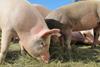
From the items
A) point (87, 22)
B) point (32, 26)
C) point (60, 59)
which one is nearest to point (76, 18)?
point (87, 22)

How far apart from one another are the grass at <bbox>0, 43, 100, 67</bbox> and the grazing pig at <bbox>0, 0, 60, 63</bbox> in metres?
0.23

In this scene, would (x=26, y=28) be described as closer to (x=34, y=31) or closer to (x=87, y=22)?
(x=34, y=31)

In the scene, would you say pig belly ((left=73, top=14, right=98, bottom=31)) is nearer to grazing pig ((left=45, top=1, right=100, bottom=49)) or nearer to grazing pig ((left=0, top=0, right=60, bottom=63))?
grazing pig ((left=45, top=1, right=100, bottom=49))

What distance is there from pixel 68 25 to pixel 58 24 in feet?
1.17

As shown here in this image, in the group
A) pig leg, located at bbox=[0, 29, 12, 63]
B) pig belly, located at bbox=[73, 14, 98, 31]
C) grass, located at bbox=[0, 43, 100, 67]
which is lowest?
grass, located at bbox=[0, 43, 100, 67]

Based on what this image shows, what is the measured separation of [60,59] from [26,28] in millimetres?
1092

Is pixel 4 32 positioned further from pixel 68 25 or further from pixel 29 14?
pixel 68 25

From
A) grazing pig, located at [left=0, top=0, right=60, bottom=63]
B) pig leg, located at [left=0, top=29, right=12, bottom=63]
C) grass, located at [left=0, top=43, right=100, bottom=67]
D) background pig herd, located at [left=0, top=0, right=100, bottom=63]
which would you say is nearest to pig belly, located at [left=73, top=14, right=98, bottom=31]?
background pig herd, located at [left=0, top=0, right=100, bottom=63]

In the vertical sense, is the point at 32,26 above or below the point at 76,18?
below

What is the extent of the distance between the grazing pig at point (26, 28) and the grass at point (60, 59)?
0.76ft

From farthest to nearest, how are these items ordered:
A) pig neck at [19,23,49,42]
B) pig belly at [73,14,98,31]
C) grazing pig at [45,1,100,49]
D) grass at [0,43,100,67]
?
pig belly at [73,14,98,31] → grazing pig at [45,1,100,49] → grass at [0,43,100,67] → pig neck at [19,23,49,42]

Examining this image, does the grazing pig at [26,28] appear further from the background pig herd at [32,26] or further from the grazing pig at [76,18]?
the grazing pig at [76,18]

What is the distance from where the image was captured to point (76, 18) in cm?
774

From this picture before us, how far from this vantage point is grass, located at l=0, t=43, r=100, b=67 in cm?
609
